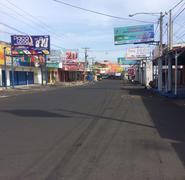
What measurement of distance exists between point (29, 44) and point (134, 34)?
53.6 ft

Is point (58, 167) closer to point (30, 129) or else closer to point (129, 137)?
point (129, 137)

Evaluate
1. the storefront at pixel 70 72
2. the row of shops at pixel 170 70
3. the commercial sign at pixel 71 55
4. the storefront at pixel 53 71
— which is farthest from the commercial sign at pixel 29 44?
the storefront at pixel 70 72

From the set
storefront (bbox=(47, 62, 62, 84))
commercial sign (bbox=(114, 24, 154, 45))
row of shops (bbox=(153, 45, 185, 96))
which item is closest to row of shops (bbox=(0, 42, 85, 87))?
storefront (bbox=(47, 62, 62, 84))

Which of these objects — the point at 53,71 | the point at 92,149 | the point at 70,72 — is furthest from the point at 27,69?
the point at 92,149

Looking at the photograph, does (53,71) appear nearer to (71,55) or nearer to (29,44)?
(71,55)

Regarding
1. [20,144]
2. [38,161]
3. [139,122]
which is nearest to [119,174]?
[38,161]

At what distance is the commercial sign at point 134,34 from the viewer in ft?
217

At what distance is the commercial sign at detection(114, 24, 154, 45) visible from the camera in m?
66.2

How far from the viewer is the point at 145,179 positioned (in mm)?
7207

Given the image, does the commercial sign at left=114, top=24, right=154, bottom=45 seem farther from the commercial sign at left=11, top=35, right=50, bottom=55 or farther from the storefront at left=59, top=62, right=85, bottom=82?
the storefront at left=59, top=62, right=85, bottom=82

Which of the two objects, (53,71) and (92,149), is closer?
(92,149)

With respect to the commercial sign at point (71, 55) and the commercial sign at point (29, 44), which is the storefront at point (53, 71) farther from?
the commercial sign at point (29, 44)

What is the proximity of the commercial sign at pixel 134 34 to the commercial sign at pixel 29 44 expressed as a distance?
11.1 meters

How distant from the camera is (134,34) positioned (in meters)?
67.2
